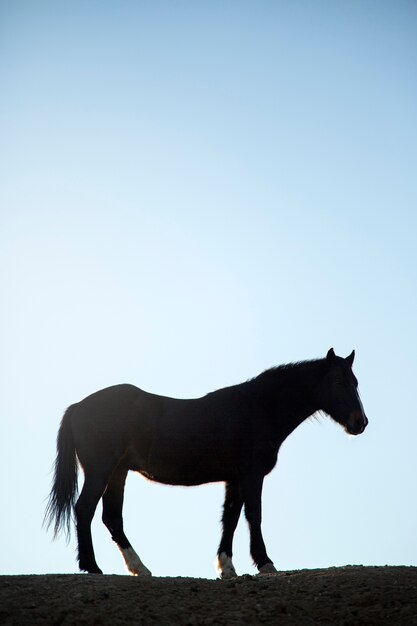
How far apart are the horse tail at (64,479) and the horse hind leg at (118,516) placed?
500mm

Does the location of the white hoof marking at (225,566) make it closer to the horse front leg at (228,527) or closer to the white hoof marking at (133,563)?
the horse front leg at (228,527)

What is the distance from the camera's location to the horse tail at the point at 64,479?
1192 cm

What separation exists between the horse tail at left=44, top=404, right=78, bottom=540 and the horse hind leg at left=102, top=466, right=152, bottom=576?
0.50m

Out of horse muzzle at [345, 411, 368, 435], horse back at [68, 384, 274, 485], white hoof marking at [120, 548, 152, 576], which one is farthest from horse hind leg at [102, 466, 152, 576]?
horse muzzle at [345, 411, 368, 435]

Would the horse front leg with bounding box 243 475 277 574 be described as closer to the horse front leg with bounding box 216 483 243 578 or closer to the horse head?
the horse front leg with bounding box 216 483 243 578

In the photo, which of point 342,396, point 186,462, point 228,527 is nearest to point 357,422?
point 342,396

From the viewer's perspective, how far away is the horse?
39.3 ft

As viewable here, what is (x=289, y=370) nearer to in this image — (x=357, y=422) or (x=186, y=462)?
(x=357, y=422)

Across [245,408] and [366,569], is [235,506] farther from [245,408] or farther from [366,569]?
[366,569]

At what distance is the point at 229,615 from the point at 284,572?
2.43 meters

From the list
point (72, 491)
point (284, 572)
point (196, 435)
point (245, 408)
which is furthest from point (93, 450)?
point (284, 572)

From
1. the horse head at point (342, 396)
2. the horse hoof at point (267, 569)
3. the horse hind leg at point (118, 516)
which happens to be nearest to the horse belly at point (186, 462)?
the horse hind leg at point (118, 516)

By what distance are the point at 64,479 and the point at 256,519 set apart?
273 cm

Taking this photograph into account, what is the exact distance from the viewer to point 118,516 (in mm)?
12266
